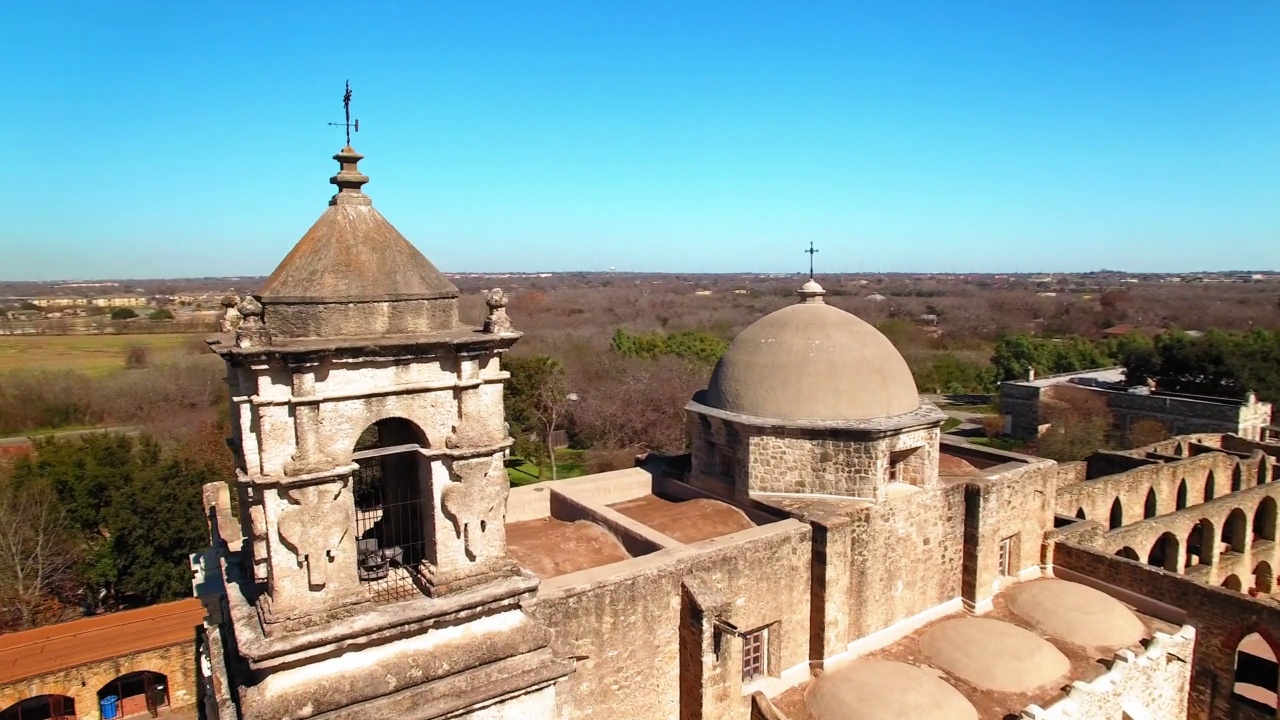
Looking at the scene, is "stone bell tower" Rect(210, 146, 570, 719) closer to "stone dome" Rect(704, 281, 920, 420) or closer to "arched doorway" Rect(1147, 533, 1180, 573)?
"stone dome" Rect(704, 281, 920, 420)

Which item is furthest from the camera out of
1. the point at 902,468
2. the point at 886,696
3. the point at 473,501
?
the point at 902,468

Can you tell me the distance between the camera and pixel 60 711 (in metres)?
16.8

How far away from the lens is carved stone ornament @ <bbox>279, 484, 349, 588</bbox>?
23.2ft

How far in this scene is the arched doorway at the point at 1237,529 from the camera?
71.7ft

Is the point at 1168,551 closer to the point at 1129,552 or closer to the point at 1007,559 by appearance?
the point at 1129,552

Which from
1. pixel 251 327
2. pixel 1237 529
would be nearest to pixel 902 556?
pixel 251 327

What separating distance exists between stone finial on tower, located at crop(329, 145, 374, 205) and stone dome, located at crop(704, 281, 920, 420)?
828 cm

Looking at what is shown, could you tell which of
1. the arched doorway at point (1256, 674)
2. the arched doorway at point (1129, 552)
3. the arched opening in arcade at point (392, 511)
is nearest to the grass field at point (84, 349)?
the arched opening in arcade at point (392, 511)

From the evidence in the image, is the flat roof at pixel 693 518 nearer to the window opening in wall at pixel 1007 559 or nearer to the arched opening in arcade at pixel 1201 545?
the window opening in wall at pixel 1007 559

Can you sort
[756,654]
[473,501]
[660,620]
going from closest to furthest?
1. [473,501]
2. [660,620]
3. [756,654]

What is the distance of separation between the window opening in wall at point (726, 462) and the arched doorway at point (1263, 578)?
18.0 m

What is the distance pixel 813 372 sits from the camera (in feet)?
45.6

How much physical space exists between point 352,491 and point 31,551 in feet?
64.4

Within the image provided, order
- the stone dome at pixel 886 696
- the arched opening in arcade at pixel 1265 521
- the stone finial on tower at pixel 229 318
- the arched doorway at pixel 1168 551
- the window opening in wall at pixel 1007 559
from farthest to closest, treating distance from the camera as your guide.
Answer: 1. the arched opening in arcade at pixel 1265 521
2. the arched doorway at pixel 1168 551
3. the window opening in wall at pixel 1007 559
4. the stone dome at pixel 886 696
5. the stone finial on tower at pixel 229 318
